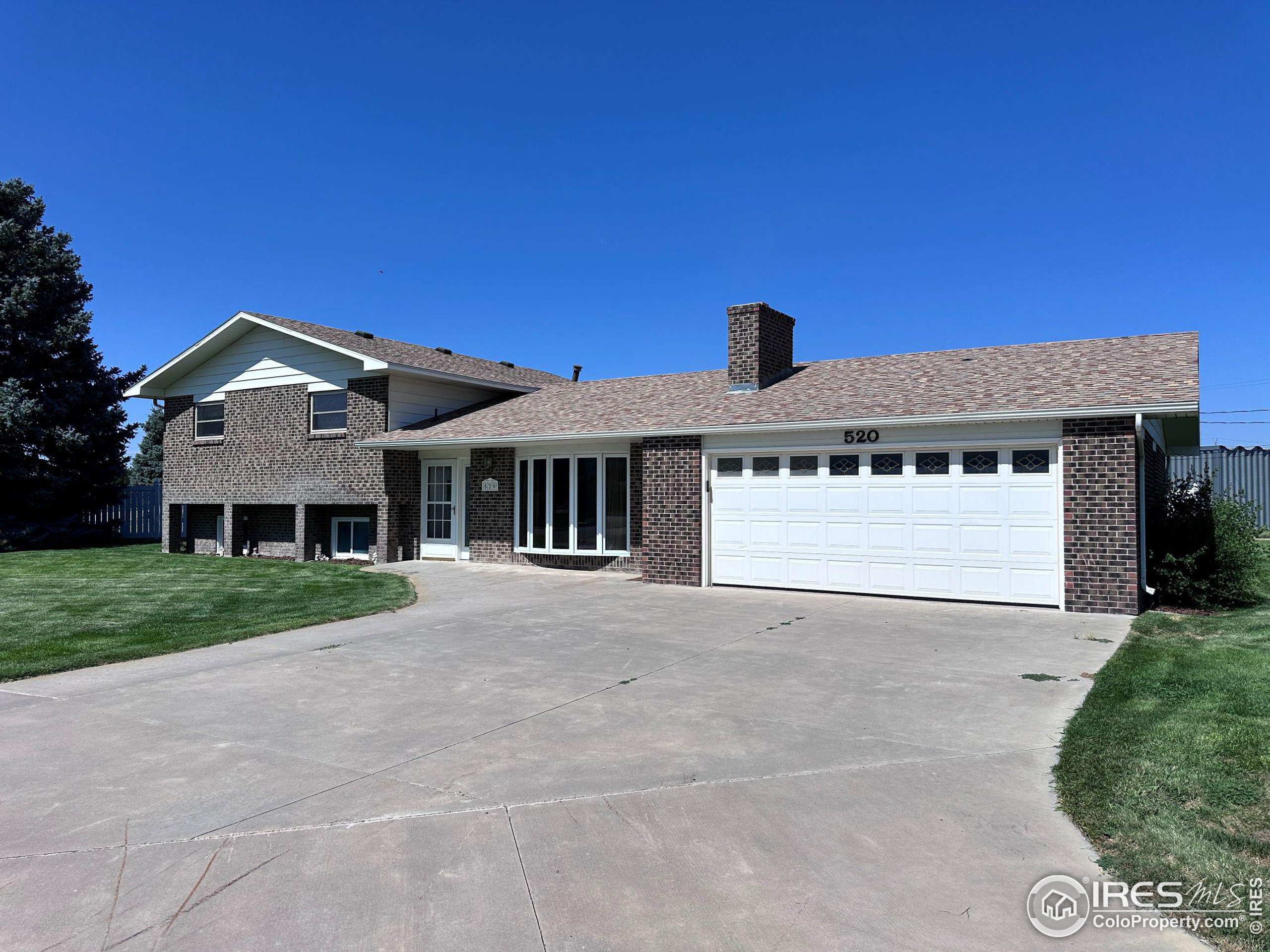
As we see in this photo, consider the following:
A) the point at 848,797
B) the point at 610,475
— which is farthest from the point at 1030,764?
the point at 610,475

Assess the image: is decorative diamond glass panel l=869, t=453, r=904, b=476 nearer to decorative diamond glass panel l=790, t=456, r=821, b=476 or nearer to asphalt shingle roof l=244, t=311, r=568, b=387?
decorative diamond glass panel l=790, t=456, r=821, b=476

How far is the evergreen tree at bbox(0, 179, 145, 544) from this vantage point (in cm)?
2370

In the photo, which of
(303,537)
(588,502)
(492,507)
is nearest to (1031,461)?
(588,502)

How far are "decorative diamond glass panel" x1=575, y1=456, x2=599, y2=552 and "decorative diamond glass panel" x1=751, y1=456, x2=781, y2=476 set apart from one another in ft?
12.4

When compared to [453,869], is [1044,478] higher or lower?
higher

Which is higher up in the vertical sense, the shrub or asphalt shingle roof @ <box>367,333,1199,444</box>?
asphalt shingle roof @ <box>367,333,1199,444</box>

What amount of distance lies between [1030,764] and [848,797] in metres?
1.31

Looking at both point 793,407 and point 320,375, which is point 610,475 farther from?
point 320,375

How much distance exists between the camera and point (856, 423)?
11906 mm

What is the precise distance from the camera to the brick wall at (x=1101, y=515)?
10281 mm

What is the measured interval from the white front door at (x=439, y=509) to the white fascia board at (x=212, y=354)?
8.40 ft

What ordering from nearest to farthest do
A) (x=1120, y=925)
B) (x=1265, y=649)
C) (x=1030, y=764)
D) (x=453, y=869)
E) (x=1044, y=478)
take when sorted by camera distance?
(x=1120, y=925) < (x=453, y=869) < (x=1030, y=764) < (x=1265, y=649) < (x=1044, y=478)

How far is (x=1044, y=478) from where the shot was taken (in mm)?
10844

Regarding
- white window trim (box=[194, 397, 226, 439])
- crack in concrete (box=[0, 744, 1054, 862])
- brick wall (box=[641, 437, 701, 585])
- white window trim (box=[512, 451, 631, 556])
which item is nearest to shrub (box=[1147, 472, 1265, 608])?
brick wall (box=[641, 437, 701, 585])
